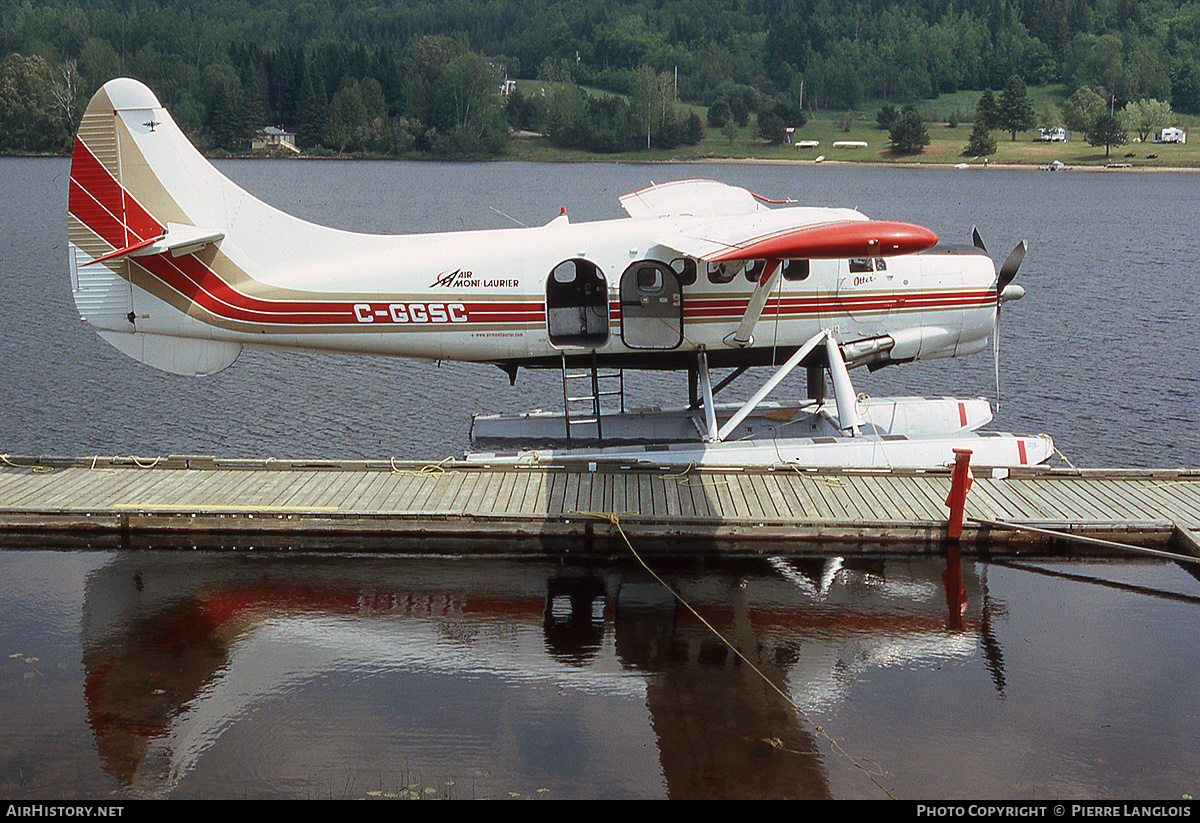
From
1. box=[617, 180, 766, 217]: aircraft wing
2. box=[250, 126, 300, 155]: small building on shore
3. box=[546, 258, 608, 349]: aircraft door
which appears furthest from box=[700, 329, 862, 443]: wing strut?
box=[250, 126, 300, 155]: small building on shore

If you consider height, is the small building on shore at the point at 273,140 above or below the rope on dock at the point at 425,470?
above

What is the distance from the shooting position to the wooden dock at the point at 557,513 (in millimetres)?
11914

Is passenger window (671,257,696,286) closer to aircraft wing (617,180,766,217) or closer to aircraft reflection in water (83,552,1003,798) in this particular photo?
aircraft wing (617,180,766,217)

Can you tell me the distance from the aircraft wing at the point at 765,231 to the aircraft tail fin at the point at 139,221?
18.9 ft

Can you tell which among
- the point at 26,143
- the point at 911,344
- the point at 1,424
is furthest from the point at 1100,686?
the point at 26,143

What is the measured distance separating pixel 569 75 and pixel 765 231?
547ft

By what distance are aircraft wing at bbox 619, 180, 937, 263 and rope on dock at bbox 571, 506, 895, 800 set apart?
10.6 feet

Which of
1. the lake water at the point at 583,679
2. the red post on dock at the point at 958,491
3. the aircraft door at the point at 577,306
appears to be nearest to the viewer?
the lake water at the point at 583,679

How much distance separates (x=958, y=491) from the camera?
462 inches

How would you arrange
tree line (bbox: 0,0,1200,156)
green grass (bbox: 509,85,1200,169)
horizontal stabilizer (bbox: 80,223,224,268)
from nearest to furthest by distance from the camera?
horizontal stabilizer (bbox: 80,223,224,268) → green grass (bbox: 509,85,1200,169) → tree line (bbox: 0,0,1200,156)

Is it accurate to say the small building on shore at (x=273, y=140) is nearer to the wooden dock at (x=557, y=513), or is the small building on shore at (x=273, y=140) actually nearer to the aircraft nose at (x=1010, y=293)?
the wooden dock at (x=557, y=513)

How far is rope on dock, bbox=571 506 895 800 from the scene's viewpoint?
324 inches

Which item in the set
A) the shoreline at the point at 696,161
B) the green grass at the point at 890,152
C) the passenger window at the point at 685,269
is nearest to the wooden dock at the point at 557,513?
the passenger window at the point at 685,269

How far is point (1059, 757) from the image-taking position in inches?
330
